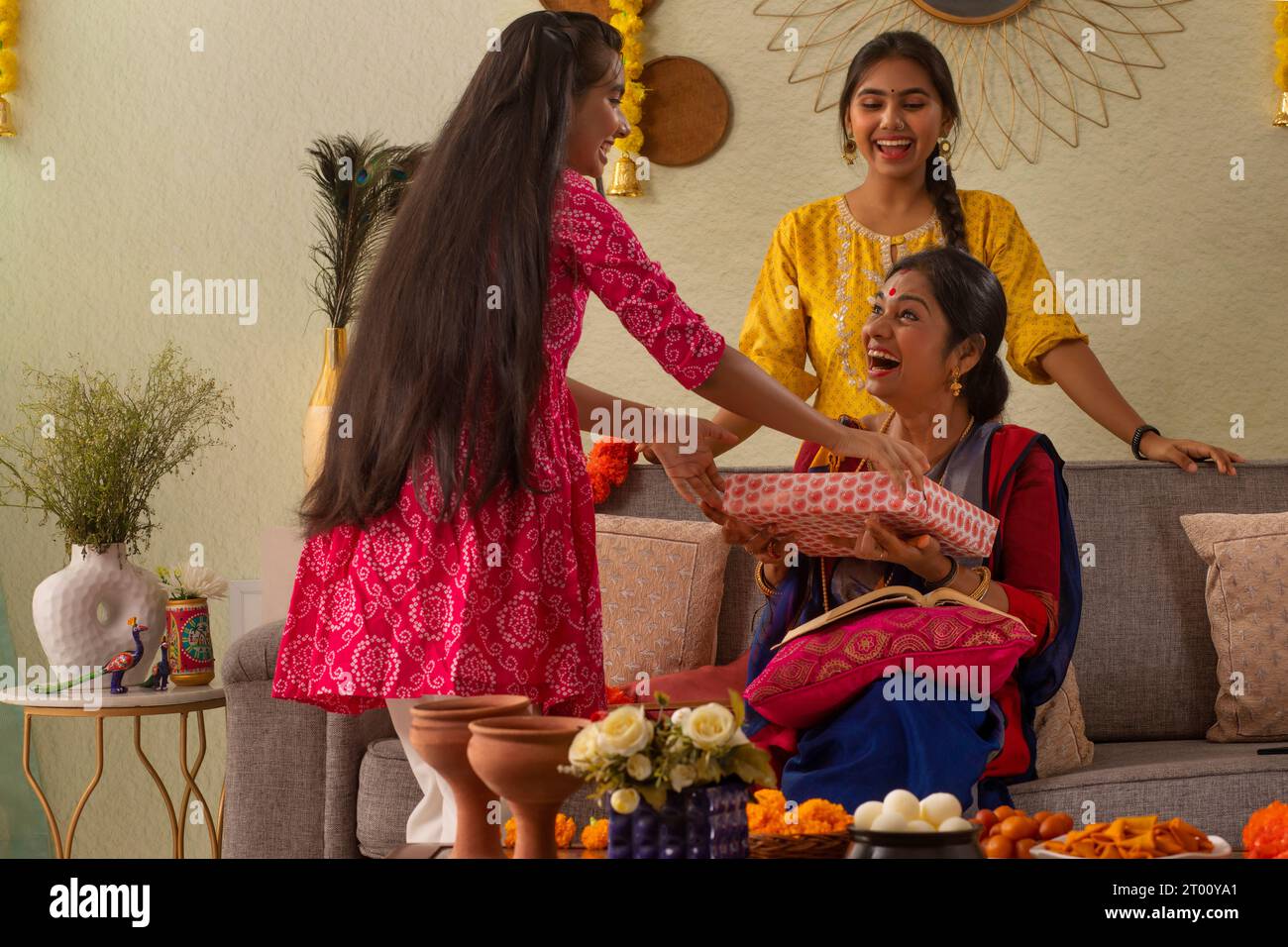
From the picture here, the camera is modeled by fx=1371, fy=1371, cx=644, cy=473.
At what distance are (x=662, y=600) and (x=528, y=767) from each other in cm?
143

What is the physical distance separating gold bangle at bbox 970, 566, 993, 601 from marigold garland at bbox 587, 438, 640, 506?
0.97m

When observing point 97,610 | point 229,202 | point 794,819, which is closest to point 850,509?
point 794,819

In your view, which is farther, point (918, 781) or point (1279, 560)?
point (1279, 560)

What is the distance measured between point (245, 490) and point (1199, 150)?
266cm

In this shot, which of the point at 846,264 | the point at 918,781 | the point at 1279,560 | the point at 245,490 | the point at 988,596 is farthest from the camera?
the point at 245,490

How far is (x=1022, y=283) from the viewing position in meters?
2.88

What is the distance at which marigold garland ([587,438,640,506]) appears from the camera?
2.90m

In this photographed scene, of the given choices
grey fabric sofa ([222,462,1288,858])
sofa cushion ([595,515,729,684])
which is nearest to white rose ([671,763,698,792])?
grey fabric sofa ([222,462,1288,858])

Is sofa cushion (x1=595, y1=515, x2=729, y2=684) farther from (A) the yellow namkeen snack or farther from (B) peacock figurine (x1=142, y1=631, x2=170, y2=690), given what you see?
(A) the yellow namkeen snack

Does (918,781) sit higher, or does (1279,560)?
(1279,560)

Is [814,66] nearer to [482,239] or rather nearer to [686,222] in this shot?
[686,222]

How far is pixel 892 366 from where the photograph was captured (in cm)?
A: 229
